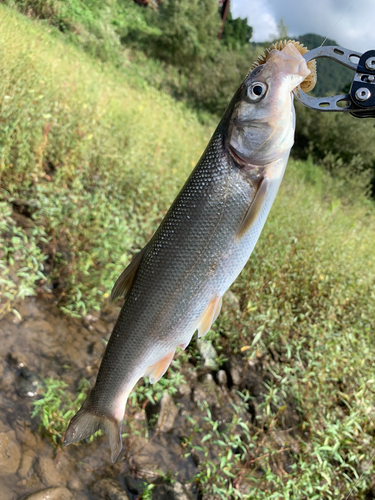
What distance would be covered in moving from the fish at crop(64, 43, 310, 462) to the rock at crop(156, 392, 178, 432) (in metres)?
2.02

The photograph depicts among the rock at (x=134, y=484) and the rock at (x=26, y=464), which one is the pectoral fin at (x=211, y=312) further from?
the rock at (x=134, y=484)

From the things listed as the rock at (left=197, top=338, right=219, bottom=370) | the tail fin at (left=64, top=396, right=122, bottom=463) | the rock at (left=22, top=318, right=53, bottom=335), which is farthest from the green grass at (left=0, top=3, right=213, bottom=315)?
the tail fin at (left=64, top=396, right=122, bottom=463)

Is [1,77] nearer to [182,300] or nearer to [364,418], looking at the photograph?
[182,300]

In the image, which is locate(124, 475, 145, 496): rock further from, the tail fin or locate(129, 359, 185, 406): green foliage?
the tail fin

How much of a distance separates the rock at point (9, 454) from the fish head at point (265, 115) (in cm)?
244

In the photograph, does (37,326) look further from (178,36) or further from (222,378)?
(178,36)

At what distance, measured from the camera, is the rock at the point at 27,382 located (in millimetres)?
2945

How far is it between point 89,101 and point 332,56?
15.6ft

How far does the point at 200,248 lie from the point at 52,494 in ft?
7.02

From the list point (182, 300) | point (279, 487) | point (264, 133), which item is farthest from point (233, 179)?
point (279, 487)

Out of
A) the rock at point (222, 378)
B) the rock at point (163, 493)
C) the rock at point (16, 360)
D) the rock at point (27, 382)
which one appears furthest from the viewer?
the rock at point (222, 378)

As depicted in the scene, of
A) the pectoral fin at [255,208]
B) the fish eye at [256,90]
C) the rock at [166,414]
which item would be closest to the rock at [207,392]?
the rock at [166,414]

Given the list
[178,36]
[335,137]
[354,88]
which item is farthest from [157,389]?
[178,36]

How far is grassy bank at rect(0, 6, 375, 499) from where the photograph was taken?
3160 millimetres
